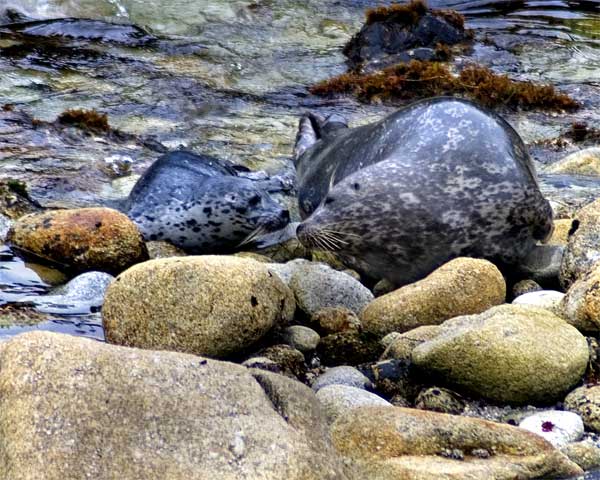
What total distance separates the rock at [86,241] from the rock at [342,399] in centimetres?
219

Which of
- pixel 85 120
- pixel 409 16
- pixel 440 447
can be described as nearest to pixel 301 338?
pixel 440 447

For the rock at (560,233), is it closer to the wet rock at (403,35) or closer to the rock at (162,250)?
the rock at (162,250)

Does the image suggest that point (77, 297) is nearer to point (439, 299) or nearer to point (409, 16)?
point (439, 299)

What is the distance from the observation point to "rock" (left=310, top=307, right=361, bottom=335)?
5.23 meters

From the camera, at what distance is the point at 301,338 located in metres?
5.06

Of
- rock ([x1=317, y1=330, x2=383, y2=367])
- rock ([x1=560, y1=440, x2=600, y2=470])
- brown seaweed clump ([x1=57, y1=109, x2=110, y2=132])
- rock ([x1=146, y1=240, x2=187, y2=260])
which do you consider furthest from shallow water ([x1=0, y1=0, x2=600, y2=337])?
rock ([x1=560, y1=440, x2=600, y2=470])

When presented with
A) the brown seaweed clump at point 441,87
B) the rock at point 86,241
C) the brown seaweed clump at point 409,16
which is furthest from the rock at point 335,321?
the brown seaweed clump at point 409,16

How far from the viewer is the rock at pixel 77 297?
5477 millimetres

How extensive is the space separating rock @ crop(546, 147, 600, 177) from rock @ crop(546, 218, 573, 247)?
1.83 meters

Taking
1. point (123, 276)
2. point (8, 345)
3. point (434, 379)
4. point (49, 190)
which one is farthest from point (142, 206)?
point (8, 345)

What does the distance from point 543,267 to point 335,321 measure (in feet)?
4.48

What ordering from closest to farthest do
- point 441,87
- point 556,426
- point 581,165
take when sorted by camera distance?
point 556,426
point 581,165
point 441,87

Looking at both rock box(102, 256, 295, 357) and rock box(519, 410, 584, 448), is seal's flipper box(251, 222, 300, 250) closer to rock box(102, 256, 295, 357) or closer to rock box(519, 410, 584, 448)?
rock box(102, 256, 295, 357)

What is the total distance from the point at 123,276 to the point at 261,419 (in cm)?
164
